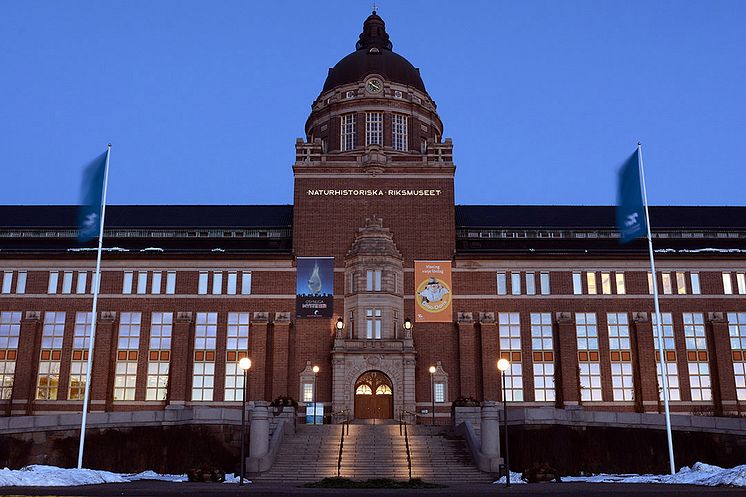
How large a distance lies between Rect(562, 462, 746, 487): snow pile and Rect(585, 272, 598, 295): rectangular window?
23.5m

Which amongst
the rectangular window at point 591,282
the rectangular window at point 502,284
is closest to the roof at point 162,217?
the rectangular window at point 502,284

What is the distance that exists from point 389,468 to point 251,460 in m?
6.60

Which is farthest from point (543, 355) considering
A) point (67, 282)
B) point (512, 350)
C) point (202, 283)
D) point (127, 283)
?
point (67, 282)

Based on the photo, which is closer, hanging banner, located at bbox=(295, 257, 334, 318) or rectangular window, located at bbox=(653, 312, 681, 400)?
rectangular window, located at bbox=(653, 312, 681, 400)

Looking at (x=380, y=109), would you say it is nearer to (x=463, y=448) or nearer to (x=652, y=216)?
(x=652, y=216)

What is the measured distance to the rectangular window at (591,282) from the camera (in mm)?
59625

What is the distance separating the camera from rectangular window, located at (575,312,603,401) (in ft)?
189

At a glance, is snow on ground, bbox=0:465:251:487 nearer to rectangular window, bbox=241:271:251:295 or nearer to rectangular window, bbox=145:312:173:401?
rectangular window, bbox=145:312:173:401

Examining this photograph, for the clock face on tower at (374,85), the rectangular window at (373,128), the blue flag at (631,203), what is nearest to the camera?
the blue flag at (631,203)

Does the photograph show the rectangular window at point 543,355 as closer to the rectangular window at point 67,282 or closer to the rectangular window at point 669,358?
the rectangular window at point 669,358

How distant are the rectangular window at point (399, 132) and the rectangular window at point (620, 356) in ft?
76.1

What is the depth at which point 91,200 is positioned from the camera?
39.0 metres

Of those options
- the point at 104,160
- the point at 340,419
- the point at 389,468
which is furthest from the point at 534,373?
the point at 104,160

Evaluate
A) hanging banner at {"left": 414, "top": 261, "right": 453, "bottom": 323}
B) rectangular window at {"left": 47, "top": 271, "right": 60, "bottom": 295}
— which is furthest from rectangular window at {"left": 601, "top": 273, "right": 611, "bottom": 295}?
rectangular window at {"left": 47, "top": 271, "right": 60, "bottom": 295}
